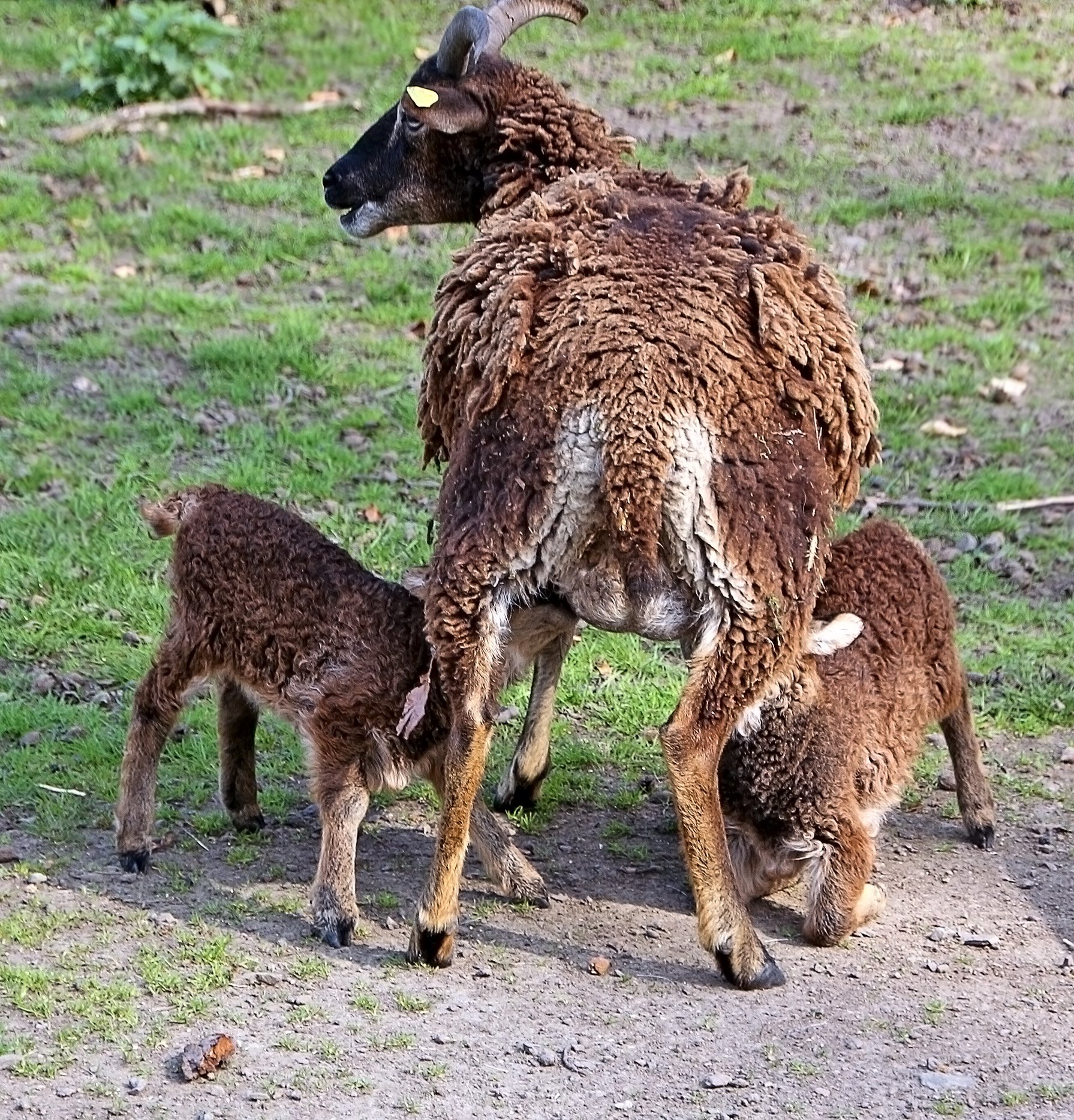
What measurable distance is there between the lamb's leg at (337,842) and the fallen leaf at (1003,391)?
5430 mm

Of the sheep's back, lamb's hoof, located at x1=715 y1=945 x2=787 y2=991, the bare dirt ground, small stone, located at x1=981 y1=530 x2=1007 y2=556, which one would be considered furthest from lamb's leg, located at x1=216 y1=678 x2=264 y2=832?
small stone, located at x1=981 y1=530 x2=1007 y2=556

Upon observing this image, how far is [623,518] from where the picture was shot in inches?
196

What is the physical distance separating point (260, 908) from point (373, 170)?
2.92 m

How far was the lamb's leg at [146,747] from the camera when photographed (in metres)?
5.93

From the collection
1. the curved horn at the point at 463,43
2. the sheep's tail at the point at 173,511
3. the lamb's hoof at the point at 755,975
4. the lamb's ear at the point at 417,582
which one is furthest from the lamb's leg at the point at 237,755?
the curved horn at the point at 463,43

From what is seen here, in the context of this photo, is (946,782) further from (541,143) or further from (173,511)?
(173,511)

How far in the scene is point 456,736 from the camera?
5.29 m

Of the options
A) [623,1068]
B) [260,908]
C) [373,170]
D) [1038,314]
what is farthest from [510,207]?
[1038,314]

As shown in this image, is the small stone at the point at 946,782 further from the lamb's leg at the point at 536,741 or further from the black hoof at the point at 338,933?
the black hoof at the point at 338,933

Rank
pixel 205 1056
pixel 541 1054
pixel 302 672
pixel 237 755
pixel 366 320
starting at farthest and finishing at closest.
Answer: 1. pixel 366 320
2. pixel 237 755
3. pixel 302 672
4. pixel 541 1054
5. pixel 205 1056

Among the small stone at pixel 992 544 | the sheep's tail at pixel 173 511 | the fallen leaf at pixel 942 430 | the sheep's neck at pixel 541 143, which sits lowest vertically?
the small stone at pixel 992 544

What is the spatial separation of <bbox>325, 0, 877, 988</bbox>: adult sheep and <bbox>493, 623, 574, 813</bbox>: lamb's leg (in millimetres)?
1097

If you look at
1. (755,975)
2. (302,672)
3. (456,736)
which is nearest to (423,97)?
(302,672)

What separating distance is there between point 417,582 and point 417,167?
169 cm
